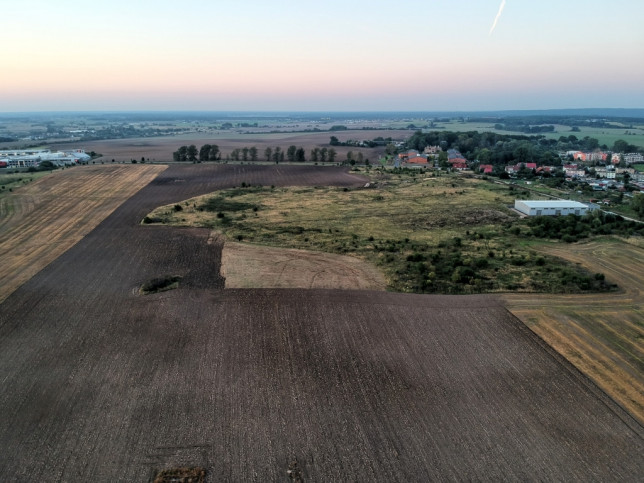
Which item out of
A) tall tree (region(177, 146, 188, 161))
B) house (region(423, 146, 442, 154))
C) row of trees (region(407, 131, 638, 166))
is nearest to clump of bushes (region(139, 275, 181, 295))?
tall tree (region(177, 146, 188, 161))

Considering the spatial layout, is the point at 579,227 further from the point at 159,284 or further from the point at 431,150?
the point at 431,150

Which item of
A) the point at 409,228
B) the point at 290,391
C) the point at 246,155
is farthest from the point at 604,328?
the point at 246,155

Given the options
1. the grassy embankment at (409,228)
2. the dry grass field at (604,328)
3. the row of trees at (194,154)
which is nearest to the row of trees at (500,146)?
the grassy embankment at (409,228)

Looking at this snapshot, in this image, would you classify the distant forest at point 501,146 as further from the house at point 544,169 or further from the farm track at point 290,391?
the farm track at point 290,391

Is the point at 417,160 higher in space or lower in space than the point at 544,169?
higher

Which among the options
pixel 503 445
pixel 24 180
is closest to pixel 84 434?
pixel 503 445

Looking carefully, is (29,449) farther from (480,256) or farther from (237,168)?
(237,168)
